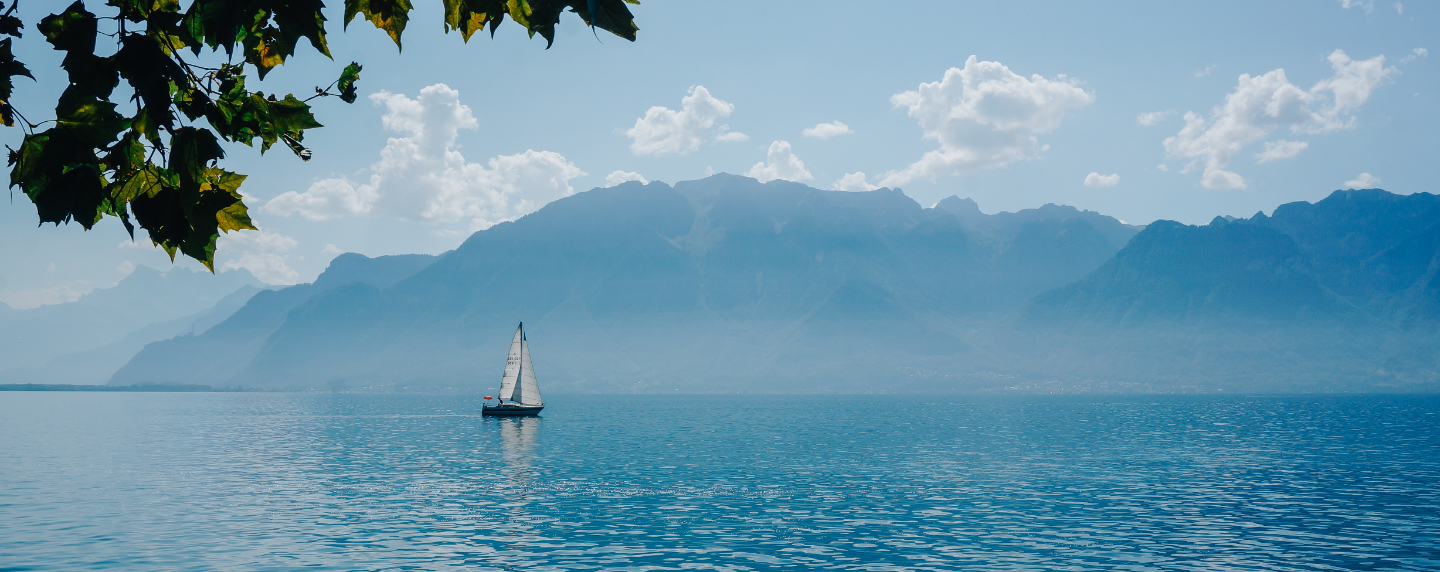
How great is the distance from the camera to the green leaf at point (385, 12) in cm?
397

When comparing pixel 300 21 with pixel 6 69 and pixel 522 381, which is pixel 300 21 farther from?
pixel 522 381

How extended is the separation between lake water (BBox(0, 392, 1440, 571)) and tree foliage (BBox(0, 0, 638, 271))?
42.4m

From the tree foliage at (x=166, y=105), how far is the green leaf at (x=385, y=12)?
0.26m

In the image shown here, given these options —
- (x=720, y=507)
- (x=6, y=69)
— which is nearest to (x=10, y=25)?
(x=6, y=69)

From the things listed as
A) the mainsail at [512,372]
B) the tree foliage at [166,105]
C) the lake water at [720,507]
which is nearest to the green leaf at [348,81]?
the tree foliage at [166,105]

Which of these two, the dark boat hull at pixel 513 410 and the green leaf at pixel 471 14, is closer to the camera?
the green leaf at pixel 471 14

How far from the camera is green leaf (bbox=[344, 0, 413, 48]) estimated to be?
13.0ft

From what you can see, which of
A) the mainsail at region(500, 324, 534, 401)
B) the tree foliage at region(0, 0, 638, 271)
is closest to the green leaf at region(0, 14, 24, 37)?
the tree foliage at region(0, 0, 638, 271)

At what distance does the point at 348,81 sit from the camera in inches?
→ 152

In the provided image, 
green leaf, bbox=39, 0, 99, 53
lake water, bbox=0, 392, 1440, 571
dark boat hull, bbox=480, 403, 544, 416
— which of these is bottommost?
lake water, bbox=0, 392, 1440, 571

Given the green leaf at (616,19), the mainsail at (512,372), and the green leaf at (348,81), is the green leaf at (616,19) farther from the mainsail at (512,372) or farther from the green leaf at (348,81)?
the mainsail at (512,372)

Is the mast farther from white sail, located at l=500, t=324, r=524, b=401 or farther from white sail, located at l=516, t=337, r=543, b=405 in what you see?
white sail, located at l=500, t=324, r=524, b=401

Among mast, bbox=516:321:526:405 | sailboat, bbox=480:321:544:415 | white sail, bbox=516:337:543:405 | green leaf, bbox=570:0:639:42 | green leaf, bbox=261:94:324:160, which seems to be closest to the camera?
green leaf, bbox=570:0:639:42

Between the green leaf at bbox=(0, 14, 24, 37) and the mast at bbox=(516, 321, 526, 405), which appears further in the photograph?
the mast at bbox=(516, 321, 526, 405)
